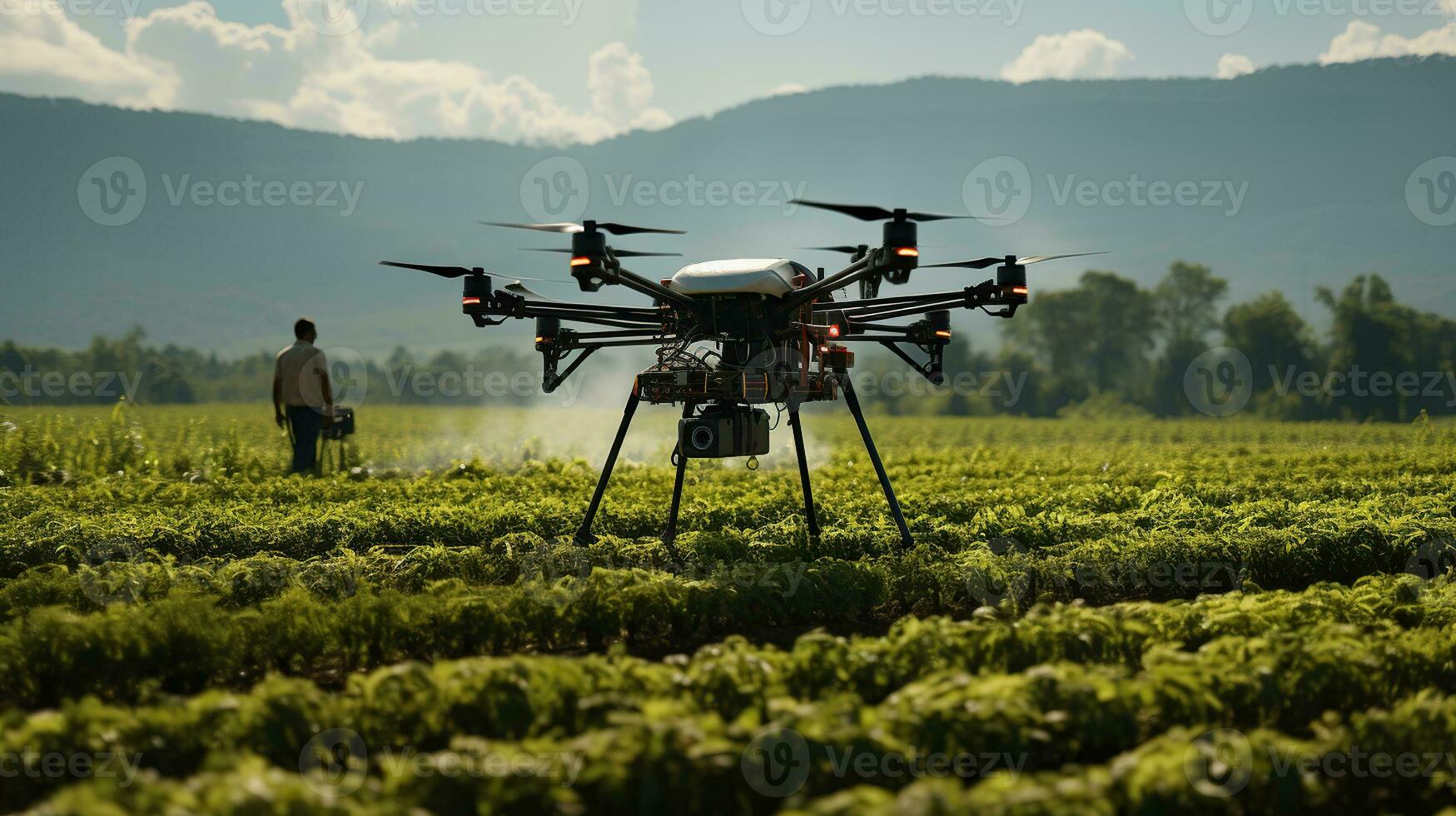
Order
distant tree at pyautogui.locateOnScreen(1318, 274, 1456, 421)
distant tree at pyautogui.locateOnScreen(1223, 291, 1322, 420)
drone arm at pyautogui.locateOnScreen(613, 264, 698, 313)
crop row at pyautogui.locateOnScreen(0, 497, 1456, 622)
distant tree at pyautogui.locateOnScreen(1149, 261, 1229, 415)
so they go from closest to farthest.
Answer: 1. crop row at pyautogui.locateOnScreen(0, 497, 1456, 622)
2. drone arm at pyautogui.locateOnScreen(613, 264, 698, 313)
3. distant tree at pyautogui.locateOnScreen(1318, 274, 1456, 421)
4. distant tree at pyautogui.locateOnScreen(1223, 291, 1322, 420)
5. distant tree at pyautogui.locateOnScreen(1149, 261, 1229, 415)

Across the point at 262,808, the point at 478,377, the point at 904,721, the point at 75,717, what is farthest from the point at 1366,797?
the point at 478,377

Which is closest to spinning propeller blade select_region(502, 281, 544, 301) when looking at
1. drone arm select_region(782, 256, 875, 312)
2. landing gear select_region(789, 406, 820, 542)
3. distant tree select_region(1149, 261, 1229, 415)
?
drone arm select_region(782, 256, 875, 312)

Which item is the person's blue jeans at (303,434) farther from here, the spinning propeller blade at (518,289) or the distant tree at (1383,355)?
the distant tree at (1383,355)

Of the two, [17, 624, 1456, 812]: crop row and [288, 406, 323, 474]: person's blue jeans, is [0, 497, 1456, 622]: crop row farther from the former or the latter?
[288, 406, 323, 474]: person's blue jeans

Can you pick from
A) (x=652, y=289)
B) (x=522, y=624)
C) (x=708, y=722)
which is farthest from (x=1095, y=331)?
(x=708, y=722)

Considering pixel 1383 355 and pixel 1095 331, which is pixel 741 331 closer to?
pixel 1383 355

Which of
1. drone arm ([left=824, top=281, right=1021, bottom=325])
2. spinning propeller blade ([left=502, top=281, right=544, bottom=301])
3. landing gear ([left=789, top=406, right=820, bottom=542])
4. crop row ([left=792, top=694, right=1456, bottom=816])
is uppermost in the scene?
spinning propeller blade ([left=502, top=281, right=544, bottom=301])

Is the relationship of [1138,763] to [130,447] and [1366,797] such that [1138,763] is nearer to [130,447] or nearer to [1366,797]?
[1366,797]

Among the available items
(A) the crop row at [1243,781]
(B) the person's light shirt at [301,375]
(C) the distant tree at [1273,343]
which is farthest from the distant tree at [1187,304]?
(A) the crop row at [1243,781]
